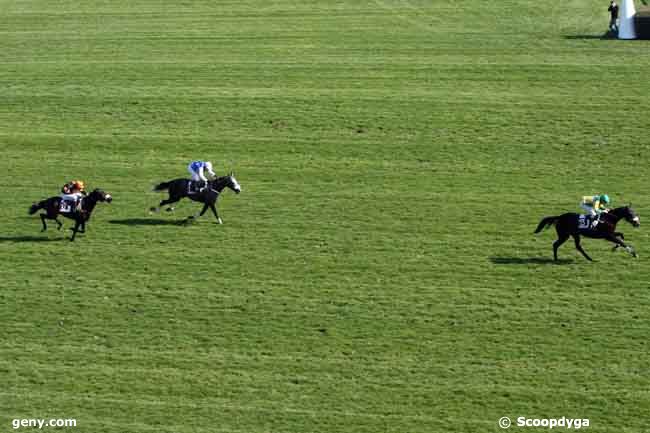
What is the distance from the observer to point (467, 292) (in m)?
27.0

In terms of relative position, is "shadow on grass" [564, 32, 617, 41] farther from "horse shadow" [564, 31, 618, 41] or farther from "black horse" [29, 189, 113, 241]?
"black horse" [29, 189, 113, 241]

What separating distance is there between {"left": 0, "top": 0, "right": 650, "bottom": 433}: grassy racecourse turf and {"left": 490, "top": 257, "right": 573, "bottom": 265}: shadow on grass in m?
0.08

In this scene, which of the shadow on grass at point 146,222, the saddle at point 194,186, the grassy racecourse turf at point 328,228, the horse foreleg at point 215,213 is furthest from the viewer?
the shadow on grass at point 146,222

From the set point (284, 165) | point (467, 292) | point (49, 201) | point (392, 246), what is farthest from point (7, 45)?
point (467, 292)

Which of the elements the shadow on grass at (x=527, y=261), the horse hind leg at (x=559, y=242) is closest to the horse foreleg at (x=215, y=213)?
the shadow on grass at (x=527, y=261)

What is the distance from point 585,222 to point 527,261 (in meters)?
1.99

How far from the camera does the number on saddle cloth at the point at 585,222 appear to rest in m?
27.4

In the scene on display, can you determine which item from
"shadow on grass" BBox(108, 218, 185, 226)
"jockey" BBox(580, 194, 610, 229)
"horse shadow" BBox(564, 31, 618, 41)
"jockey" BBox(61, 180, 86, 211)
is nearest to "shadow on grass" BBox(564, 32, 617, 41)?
"horse shadow" BBox(564, 31, 618, 41)

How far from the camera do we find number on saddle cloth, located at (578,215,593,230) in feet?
90.0

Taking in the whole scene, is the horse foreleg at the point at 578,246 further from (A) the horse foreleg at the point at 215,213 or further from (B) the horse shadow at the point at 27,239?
(B) the horse shadow at the point at 27,239

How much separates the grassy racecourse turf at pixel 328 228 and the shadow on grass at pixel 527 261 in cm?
8

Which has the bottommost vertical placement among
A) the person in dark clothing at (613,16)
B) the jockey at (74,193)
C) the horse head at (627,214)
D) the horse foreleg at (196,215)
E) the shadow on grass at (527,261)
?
the shadow on grass at (527,261)

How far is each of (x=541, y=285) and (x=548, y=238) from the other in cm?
350

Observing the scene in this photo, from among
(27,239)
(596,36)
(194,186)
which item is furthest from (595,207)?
(596,36)
